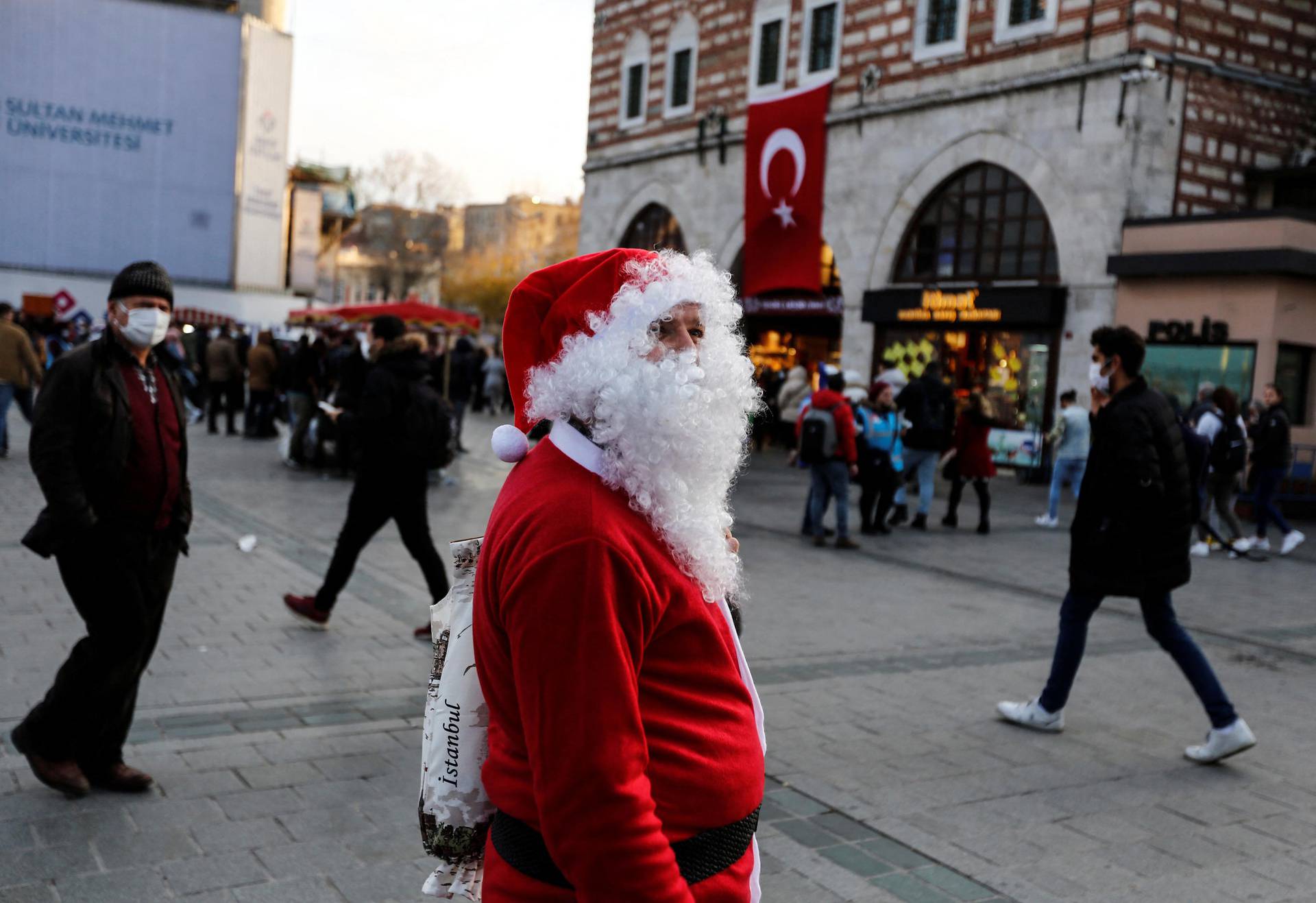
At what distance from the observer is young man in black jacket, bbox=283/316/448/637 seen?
669 cm

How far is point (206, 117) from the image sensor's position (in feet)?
144

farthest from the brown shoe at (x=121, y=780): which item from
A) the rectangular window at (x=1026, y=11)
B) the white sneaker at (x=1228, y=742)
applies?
the rectangular window at (x=1026, y=11)

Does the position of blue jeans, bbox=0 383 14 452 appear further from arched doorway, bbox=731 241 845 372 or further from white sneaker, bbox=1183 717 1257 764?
arched doorway, bbox=731 241 845 372

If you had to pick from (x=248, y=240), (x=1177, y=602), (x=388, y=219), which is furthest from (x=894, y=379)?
(x=388, y=219)

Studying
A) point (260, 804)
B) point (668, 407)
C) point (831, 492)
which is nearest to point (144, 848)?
point (260, 804)

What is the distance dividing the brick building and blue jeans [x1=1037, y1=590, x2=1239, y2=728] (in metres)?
13.3

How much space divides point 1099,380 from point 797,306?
19415 mm

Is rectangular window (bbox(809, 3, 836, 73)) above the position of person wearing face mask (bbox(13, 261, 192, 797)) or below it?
above

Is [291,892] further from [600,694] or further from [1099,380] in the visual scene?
[1099,380]

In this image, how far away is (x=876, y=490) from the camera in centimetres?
1259

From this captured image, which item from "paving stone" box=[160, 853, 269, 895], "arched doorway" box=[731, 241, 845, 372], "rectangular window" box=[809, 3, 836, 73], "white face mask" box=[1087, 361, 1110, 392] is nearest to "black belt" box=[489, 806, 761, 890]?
"paving stone" box=[160, 853, 269, 895]

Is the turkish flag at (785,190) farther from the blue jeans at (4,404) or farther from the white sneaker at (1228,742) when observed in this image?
the white sneaker at (1228,742)

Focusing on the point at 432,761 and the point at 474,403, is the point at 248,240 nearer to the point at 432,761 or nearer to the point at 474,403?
the point at 474,403

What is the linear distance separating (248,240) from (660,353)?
4721cm
